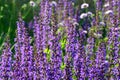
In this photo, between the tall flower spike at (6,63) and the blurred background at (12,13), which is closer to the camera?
the tall flower spike at (6,63)

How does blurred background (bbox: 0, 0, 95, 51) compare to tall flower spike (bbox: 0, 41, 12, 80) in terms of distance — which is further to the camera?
blurred background (bbox: 0, 0, 95, 51)

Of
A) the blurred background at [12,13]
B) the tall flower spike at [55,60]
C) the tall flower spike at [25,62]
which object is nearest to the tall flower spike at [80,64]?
the tall flower spike at [55,60]

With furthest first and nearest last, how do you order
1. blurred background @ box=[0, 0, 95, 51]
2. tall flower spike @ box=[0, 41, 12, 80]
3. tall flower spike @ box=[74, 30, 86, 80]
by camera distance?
blurred background @ box=[0, 0, 95, 51] < tall flower spike @ box=[74, 30, 86, 80] < tall flower spike @ box=[0, 41, 12, 80]

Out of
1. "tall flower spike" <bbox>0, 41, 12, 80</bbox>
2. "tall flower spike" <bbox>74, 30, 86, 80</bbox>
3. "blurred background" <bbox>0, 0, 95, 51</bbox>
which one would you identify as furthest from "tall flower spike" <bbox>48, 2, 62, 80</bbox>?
"blurred background" <bbox>0, 0, 95, 51</bbox>

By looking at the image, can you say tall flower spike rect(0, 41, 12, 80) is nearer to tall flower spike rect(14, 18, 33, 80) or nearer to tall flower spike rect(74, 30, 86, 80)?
tall flower spike rect(14, 18, 33, 80)

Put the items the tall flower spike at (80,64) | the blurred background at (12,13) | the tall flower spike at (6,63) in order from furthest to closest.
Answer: the blurred background at (12,13), the tall flower spike at (80,64), the tall flower spike at (6,63)

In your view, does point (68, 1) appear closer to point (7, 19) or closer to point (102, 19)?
point (102, 19)

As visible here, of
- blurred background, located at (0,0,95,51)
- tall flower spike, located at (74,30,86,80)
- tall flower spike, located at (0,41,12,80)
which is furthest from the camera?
blurred background, located at (0,0,95,51)

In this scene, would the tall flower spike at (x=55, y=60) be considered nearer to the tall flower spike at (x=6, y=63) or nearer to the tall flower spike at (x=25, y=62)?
the tall flower spike at (x=25, y=62)

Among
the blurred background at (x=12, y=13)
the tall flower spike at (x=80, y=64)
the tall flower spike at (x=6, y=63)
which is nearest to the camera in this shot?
the tall flower spike at (x=6, y=63)

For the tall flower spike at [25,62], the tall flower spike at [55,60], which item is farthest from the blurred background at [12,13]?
the tall flower spike at [25,62]

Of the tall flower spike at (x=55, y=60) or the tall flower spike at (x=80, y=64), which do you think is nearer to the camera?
the tall flower spike at (x=55, y=60)

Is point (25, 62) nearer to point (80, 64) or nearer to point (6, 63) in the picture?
point (6, 63)

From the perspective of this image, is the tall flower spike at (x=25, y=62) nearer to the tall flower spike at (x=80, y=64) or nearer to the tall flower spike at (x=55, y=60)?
the tall flower spike at (x=55, y=60)
